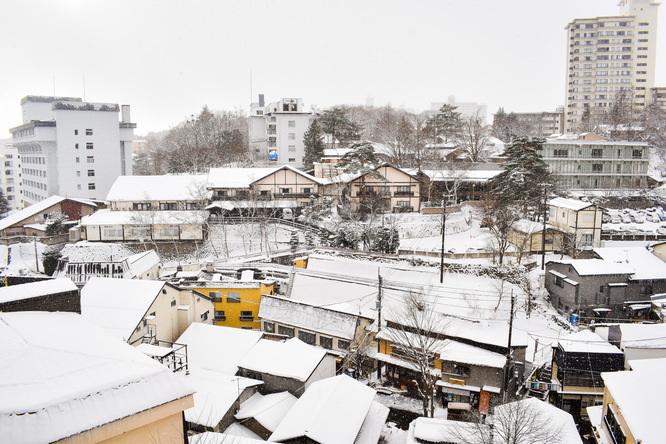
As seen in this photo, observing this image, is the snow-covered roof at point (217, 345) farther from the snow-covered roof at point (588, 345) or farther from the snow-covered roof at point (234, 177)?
the snow-covered roof at point (234, 177)

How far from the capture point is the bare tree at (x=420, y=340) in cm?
1664

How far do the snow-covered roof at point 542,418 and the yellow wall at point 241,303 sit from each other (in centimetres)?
1278

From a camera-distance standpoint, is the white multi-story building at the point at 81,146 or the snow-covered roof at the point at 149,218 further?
the white multi-story building at the point at 81,146

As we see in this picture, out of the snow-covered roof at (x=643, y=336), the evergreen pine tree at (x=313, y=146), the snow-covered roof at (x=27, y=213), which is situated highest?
the evergreen pine tree at (x=313, y=146)

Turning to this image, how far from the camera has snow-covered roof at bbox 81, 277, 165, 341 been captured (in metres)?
15.4

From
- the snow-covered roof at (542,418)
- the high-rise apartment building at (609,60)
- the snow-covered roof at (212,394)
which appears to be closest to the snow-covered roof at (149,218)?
the snow-covered roof at (212,394)

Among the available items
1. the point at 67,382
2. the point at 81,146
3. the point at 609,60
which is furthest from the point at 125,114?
the point at 609,60

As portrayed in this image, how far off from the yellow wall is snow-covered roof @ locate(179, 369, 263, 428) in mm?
7281

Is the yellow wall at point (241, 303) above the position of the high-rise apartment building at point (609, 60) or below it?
below

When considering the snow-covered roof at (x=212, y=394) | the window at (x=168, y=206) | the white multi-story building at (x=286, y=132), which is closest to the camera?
the snow-covered roof at (x=212, y=394)

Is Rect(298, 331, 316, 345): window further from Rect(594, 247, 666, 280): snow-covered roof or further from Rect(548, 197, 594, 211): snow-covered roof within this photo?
Rect(548, 197, 594, 211): snow-covered roof

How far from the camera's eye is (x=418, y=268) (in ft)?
83.7

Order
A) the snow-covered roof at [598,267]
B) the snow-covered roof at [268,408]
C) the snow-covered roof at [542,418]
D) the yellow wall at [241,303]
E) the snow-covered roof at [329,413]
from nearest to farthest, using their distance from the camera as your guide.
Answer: the snow-covered roof at [542,418]
the snow-covered roof at [329,413]
the snow-covered roof at [268,408]
the snow-covered roof at [598,267]
the yellow wall at [241,303]

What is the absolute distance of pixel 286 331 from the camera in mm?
20781
